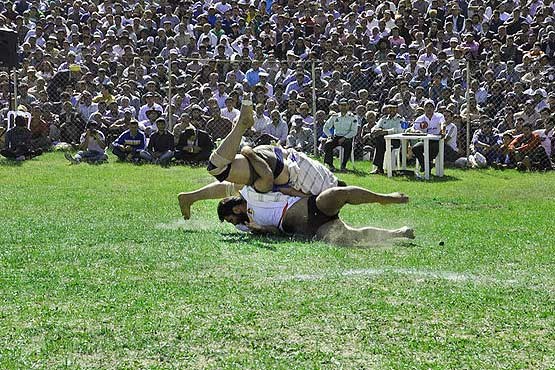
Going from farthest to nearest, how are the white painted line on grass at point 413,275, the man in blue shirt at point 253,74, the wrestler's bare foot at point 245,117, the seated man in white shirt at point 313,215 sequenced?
1. the man in blue shirt at point 253,74
2. the seated man in white shirt at point 313,215
3. the wrestler's bare foot at point 245,117
4. the white painted line on grass at point 413,275

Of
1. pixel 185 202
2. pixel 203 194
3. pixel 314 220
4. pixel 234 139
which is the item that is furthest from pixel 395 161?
pixel 234 139

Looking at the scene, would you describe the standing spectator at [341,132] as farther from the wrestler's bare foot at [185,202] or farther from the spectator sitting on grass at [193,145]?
the wrestler's bare foot at [185,202]

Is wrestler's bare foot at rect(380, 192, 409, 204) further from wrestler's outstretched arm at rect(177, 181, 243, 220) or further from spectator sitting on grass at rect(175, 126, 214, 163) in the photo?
spectator sitting on grass at rect(175, 126, 214, 163)

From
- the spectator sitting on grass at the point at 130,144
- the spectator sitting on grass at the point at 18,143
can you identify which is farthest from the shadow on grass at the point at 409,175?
the spectator sitting on grass at the point at 18,143

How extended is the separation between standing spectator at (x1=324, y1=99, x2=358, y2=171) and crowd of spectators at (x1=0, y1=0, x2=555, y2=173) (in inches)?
1.7

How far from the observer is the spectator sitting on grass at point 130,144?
62.8 feet

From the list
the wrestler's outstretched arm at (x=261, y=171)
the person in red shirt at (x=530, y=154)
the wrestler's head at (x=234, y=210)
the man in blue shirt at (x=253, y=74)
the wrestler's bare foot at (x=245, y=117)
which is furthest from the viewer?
the man in blue shirt at (x=253, y=74)

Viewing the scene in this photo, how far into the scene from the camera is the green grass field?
5089 mm

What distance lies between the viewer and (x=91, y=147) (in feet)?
63.4

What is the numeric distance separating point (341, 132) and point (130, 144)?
418 cm

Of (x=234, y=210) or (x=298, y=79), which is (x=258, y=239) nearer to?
(x=234, y=210)

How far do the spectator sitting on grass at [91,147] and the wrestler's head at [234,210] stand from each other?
31.2 ft

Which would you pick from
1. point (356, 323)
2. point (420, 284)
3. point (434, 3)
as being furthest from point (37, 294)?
point (434, 3)

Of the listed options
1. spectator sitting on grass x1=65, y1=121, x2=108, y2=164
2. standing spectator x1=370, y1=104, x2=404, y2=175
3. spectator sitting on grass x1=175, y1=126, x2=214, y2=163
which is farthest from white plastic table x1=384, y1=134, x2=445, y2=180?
spectator sitting on grass x1=65, y1=121, x2=108, y2=164
